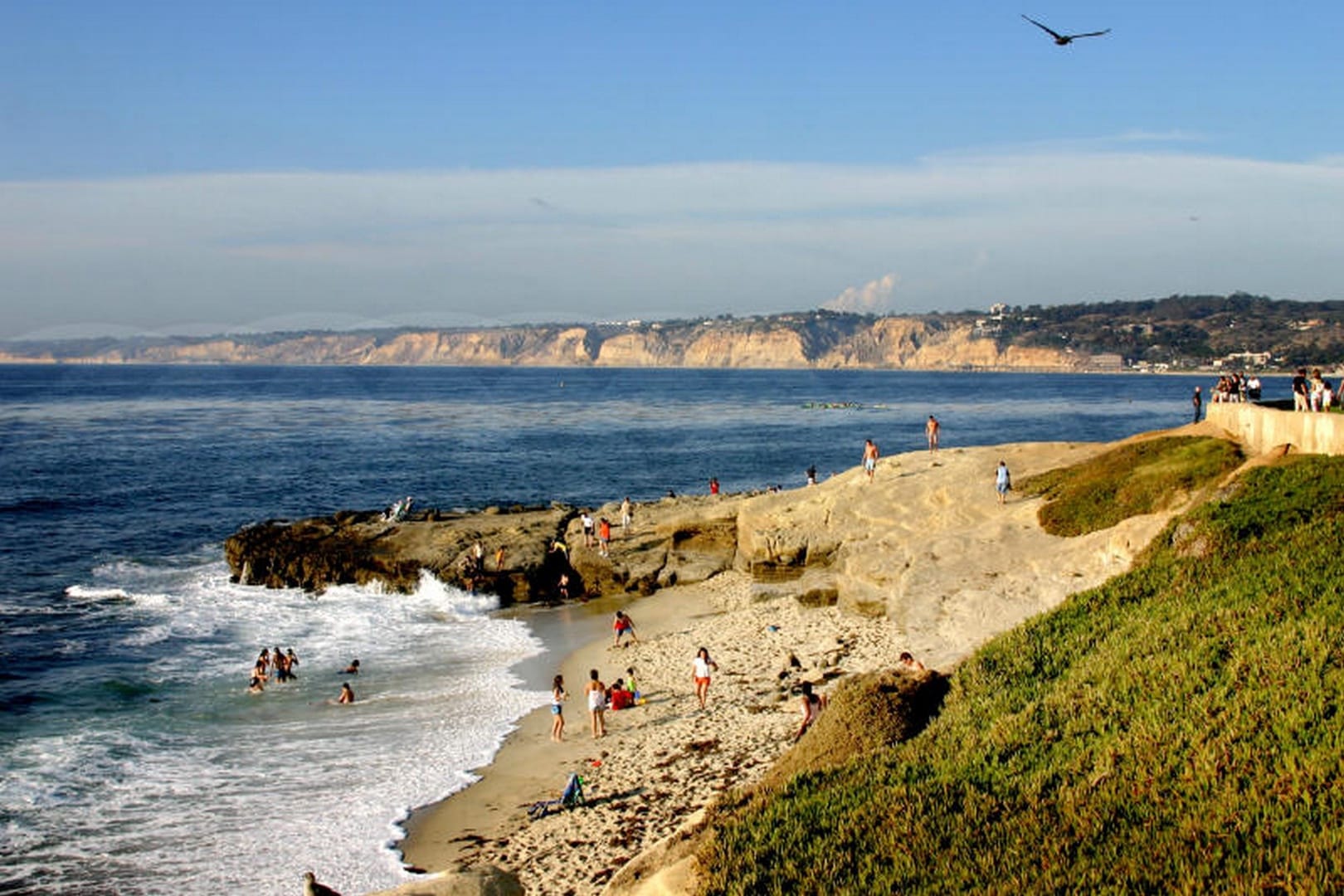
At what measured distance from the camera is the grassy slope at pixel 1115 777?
25.3 ft

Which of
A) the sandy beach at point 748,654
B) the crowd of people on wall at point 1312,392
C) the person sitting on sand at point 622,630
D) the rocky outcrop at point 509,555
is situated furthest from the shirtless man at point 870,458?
the crowd of people on wall at point 1312,392

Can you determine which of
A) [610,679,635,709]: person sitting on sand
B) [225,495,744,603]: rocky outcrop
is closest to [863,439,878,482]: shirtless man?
[225,495,744,603]: rocky outcrop

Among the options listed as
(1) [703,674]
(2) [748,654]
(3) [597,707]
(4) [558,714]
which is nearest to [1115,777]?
(3) [597,707]

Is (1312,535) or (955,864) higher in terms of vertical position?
(1312,535)

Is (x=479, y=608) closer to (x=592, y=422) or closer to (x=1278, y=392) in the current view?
(x=592, y=422)

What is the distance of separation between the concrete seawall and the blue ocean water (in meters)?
15.6

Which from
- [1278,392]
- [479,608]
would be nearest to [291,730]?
[479,608]

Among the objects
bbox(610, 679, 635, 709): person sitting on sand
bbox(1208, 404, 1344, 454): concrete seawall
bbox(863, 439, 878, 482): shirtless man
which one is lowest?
bbox(610, 679, 635, 709): person sitting on sand

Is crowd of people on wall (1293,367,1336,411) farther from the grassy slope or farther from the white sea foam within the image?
the white sea foam

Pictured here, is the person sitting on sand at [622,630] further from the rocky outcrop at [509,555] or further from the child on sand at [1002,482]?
the child on sand at [1002,482]

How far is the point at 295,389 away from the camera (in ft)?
536

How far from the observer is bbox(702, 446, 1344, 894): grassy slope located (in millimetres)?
7727

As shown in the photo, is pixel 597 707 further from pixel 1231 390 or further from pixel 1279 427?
pixel 1231 390

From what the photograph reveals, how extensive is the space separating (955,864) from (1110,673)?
171 inches
